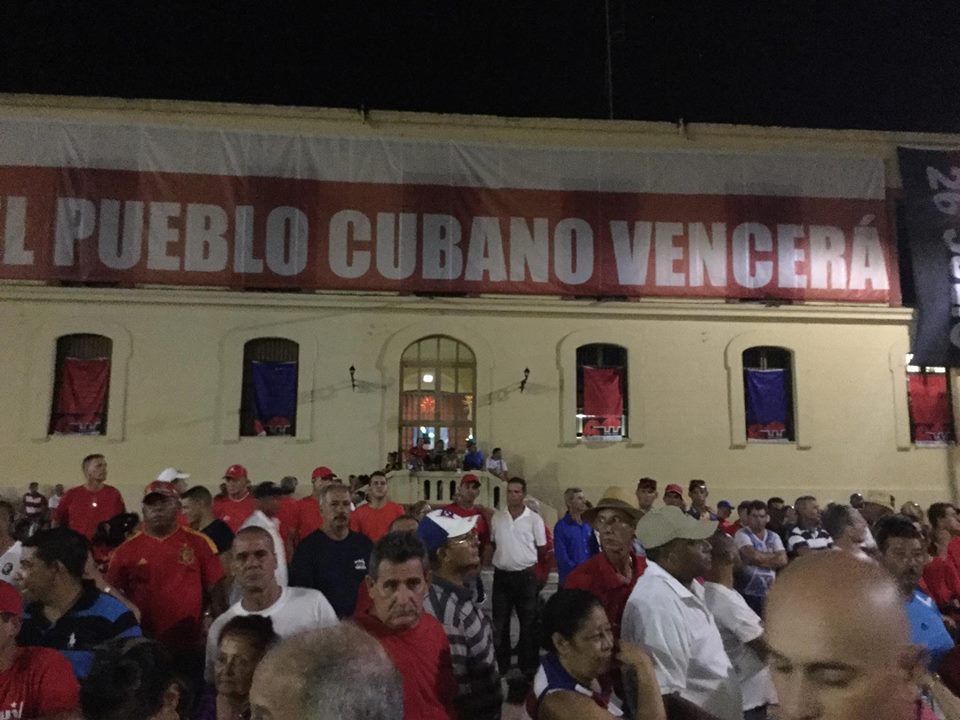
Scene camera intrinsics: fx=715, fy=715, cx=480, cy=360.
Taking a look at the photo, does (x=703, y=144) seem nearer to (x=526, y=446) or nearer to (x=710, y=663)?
(x=526, y=446)

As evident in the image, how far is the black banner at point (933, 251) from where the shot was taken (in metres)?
15.3

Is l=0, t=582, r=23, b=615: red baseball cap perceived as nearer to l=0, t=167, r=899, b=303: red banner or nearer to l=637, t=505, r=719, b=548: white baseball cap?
l=637, t=505, r=719, b=548: white baseball cap

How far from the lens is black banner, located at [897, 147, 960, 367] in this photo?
15.3 meters

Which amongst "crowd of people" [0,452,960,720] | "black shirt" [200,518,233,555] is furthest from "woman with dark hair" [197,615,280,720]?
"black shirt" [200,518,233,555]

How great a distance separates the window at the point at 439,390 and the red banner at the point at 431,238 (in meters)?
1.35

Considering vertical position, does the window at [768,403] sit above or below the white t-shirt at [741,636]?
above

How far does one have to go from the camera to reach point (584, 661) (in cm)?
247

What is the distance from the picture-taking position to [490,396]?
14953 millimetres

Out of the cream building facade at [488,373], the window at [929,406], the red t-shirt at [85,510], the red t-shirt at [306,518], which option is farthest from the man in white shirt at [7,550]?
the window at [929,406]

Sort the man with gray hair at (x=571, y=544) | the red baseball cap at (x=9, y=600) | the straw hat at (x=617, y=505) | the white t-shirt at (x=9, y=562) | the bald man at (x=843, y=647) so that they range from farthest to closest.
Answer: the man with gray hair at (x=571, y=544)
the white t-shirt at (x=9, y=562)
the straw hat at (x=617, y=505)
the red baseball cap at (x=9, y=600)
the bald man at (x=843, y=647)

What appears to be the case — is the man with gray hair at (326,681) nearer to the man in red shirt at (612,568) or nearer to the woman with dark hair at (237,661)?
the woman with dark hair at (237,661)

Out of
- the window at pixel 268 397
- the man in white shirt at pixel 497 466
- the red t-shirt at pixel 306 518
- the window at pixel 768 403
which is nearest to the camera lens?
the red t-shirt at pixel 306 518

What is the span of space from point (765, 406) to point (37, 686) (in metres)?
15.0

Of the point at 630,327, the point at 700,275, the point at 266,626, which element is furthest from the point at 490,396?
the point at 266,626
